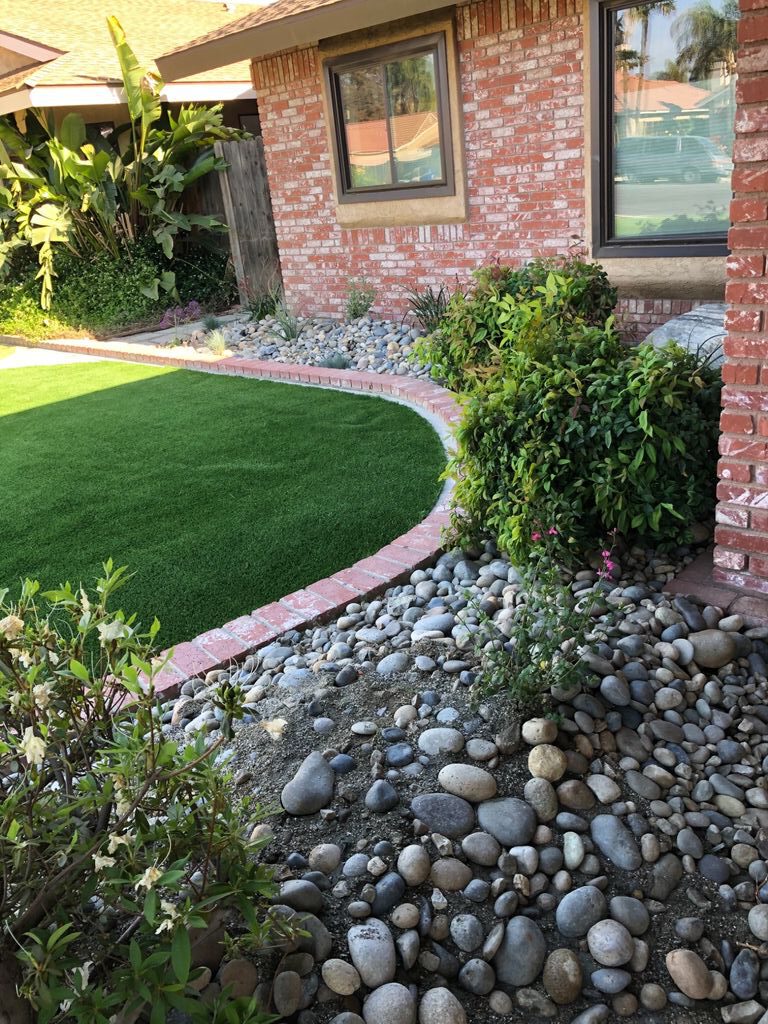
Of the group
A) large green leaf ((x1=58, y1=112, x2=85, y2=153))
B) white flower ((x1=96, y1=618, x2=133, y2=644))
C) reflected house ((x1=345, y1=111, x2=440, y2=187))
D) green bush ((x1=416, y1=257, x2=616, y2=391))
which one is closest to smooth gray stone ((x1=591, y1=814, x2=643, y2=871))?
white flower ((x1=96, y1=618, x2=133, y2=644))

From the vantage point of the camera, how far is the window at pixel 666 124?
18.2 feet

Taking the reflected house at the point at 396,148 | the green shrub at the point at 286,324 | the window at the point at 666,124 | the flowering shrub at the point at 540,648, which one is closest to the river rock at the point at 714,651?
the flowering shrub at the point at 540,648

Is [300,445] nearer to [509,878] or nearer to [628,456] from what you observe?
[628,456]

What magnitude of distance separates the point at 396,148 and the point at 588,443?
221 inches

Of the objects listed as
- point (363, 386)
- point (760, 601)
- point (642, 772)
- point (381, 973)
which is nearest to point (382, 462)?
point (363, 386)

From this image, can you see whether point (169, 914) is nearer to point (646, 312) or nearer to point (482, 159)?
A: point (646, 312)

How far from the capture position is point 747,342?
8.71 ft

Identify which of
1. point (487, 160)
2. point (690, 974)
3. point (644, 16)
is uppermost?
point (644, 16)

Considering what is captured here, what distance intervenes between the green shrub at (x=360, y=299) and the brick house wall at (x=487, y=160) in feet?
0.31

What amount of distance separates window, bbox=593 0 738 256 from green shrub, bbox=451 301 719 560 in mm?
3134

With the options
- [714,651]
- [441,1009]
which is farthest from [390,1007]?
[714,651]

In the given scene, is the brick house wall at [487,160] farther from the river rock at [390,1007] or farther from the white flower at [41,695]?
the white flower at [41,695]

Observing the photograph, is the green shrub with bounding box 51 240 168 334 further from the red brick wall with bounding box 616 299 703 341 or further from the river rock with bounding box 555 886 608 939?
the river rock with bounding box 555 886 608 939

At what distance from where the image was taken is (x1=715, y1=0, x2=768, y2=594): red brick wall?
2.44m
